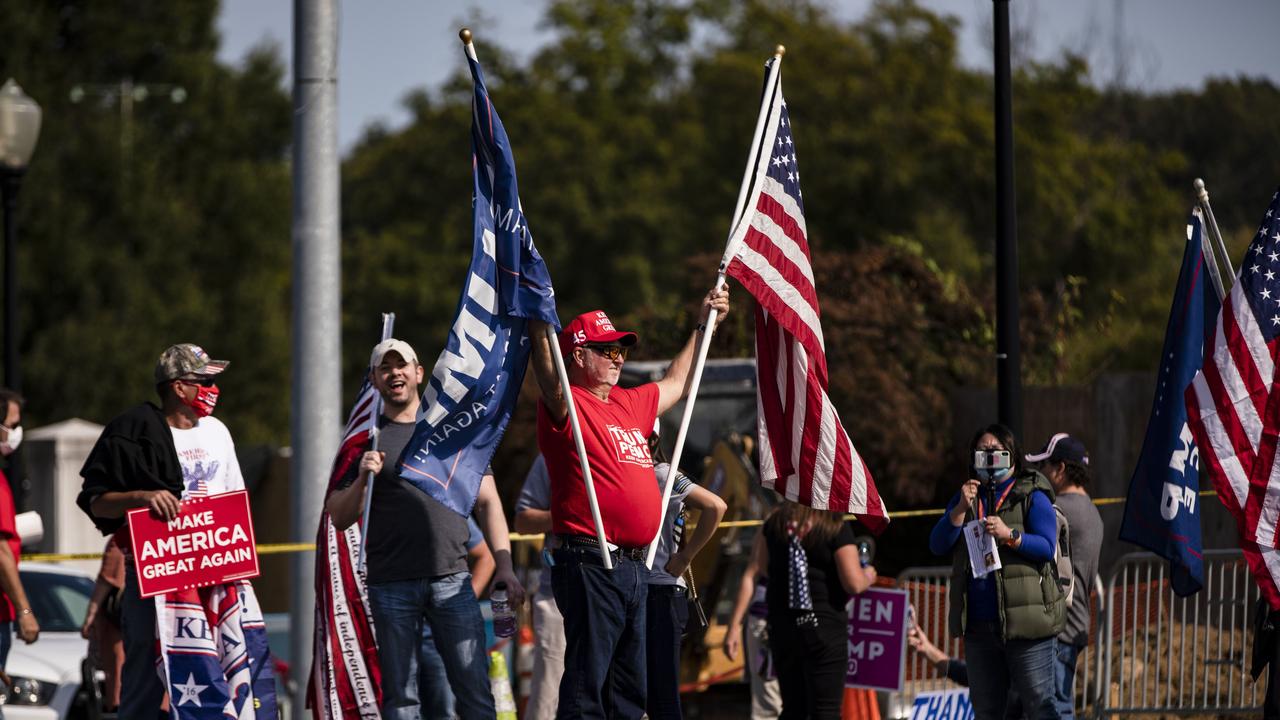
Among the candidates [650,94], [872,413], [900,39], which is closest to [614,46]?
[650,94]

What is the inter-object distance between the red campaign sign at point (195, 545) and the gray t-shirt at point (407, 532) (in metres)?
0.70

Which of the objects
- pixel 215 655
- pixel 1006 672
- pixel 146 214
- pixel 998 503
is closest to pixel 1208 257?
pixel 998 503

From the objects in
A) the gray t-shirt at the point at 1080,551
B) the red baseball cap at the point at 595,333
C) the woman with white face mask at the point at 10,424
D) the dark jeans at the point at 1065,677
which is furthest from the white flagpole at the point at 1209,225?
the woman with white face mask at the point at 10,424

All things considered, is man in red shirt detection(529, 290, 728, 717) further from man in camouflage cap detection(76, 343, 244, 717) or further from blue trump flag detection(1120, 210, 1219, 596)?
blue trump flag detection(1120, 210, 1219, 596)

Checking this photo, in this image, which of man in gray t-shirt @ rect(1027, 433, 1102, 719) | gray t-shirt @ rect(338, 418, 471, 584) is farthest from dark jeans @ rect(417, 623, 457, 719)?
man in gray t-shirt @ rect(1027, 433, 1102, 719)

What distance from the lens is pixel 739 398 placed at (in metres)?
16.6

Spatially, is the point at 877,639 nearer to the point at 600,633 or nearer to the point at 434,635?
the point at 434,635

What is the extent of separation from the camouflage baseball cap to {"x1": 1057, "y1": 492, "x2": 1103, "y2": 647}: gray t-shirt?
418cm

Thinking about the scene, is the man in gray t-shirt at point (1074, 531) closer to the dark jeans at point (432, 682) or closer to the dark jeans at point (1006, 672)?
the dark jeans at point (1006, 672)

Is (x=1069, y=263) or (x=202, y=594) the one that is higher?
(x=1069, y=263)

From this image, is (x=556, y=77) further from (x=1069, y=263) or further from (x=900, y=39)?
(x=1069, y=263)

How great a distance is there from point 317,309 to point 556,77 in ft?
106

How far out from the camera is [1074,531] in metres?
8.88

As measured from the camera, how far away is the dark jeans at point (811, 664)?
9.12m
